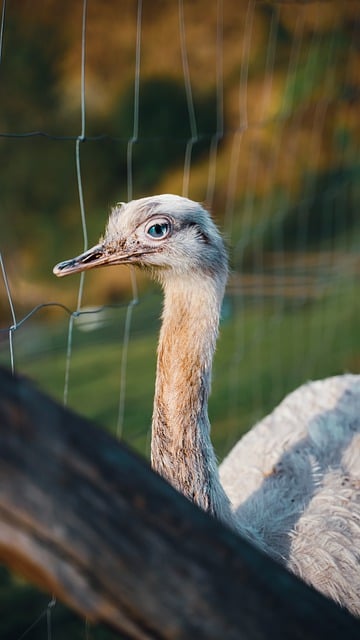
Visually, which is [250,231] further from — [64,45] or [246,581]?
[246,581]

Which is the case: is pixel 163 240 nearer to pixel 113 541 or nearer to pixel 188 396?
pixel 188 396

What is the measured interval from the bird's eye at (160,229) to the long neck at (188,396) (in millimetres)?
106

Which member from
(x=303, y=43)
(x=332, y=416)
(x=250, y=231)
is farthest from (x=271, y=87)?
(x=332, y=416)

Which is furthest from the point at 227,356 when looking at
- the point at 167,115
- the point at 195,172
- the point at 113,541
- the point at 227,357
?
the point at 113,541

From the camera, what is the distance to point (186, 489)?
6.99ft

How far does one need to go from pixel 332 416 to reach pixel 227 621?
1.83 metres

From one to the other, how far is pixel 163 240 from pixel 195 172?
5.49 m

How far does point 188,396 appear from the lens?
218 centimetres

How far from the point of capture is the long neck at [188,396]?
2137 millimetres

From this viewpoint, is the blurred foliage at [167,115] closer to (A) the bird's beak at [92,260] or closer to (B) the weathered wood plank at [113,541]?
(A) the bird's beak at [92,260]

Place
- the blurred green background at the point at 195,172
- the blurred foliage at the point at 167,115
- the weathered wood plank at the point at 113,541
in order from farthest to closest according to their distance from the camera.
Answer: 1. the blurred foliage at the point at 167,115
2. the blurred green background at the point at 195,172
3. the weathered wood plank at the point at 113,541

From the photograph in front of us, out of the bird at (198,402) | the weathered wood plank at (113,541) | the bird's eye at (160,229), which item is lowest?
the weathered wood plank at (113,541)

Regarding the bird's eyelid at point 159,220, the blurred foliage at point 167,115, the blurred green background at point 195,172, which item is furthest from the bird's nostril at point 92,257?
the blurred foliage at point 167,115

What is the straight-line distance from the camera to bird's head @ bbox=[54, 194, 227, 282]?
225 cm
